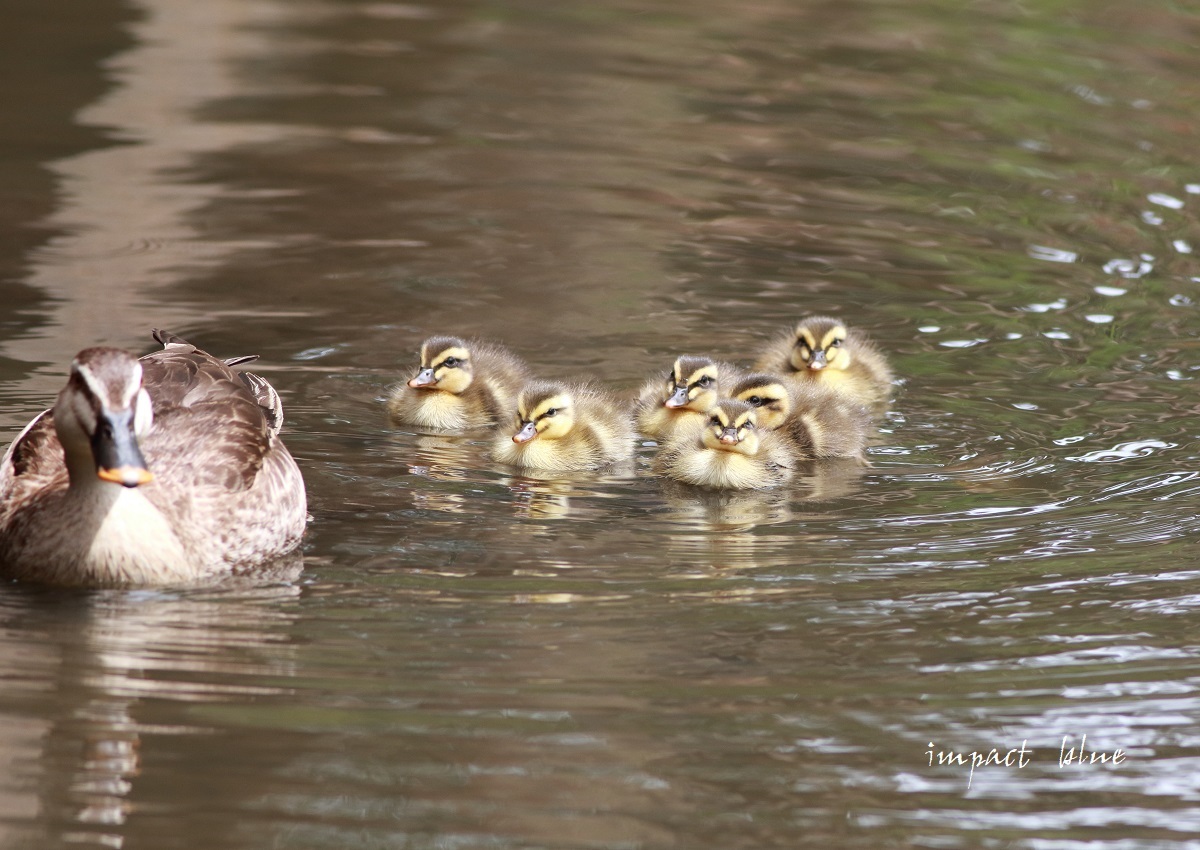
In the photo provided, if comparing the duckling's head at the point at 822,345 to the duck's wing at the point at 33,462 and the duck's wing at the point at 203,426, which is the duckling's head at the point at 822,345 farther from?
the duck's wing at the point at 33,462

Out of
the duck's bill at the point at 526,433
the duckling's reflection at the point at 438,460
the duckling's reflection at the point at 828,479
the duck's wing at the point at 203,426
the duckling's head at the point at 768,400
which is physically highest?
the duck's wing at the point at 203,426

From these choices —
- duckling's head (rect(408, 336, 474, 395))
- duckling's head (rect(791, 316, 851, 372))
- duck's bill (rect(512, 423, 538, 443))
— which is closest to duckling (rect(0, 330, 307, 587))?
duck's bill (rect(512, 423, 538, 443))

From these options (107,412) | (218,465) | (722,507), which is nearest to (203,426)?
(218,465)

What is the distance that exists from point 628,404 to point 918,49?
7.95 metres

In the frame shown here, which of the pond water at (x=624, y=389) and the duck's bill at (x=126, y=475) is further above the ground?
the duck's bill at (x=126, y=475)

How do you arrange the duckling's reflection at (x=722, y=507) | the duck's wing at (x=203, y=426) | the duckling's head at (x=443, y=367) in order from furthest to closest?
the duckling's head at (x=443, y=367)
the duckling's reflection at (x=722, y=507)
the duck's wing at (x=203, y=426)

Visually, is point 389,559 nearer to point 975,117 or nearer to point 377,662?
point 377,662

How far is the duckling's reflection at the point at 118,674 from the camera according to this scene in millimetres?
4020

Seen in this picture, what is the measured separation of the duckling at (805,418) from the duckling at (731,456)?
152mm

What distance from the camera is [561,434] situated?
6.73 m

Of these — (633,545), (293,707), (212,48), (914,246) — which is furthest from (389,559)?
(212,48)

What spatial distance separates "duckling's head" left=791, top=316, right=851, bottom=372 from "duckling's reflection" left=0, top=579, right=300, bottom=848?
2.87 metres

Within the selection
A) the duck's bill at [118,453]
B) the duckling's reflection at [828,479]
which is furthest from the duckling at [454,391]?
the duck's bill at [118,453]

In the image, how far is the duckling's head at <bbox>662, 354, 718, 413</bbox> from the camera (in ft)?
22.5
